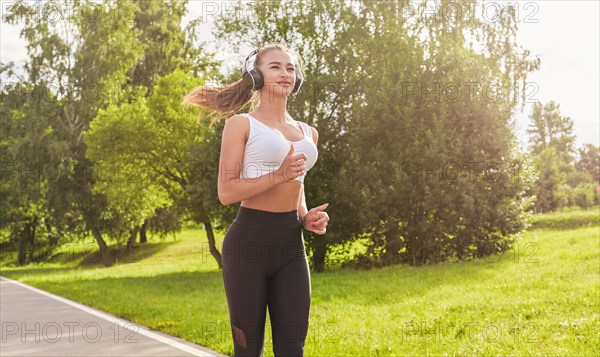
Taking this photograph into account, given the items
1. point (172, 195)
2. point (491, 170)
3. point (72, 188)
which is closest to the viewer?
point (491, 170)

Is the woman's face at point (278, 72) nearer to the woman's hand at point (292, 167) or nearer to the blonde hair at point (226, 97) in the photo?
the blonde hair at point (226, 97)

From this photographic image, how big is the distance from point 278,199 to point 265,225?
16cm

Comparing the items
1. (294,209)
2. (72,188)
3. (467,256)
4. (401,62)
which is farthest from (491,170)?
(72,188)

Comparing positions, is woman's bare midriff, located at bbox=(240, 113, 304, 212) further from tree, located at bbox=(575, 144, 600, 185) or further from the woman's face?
tree, located at bbox=(575, 144, 600, 185)

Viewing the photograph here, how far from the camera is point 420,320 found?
9.51m

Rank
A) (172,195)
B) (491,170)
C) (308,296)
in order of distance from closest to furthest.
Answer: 1. (308,296)
2. (491,170)
3. (172,195)

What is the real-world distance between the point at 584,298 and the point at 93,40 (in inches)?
1132

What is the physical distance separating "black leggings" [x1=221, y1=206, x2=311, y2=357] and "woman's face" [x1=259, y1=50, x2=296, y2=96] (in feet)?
2.36

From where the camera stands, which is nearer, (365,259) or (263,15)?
(365,259)

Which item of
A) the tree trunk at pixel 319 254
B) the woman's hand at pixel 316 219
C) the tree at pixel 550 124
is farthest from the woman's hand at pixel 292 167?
the tree at pixel 550 124

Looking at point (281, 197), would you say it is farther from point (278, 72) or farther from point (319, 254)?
point (319, 254)

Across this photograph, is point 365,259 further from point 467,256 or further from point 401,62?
point 401,62

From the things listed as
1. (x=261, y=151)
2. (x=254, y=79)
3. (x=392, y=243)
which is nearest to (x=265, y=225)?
(x=261, y=151)

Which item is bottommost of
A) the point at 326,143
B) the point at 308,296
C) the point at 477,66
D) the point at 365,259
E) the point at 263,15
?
the point at 365,259
